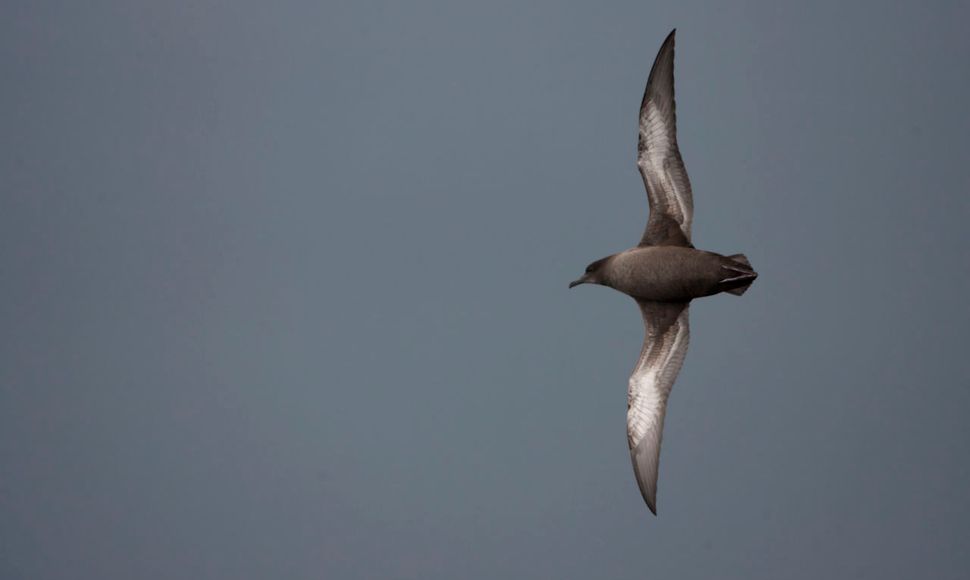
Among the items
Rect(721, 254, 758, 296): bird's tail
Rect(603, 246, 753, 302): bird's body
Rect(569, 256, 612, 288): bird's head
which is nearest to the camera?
Rect(721, 254, 758, 296): bird's tail

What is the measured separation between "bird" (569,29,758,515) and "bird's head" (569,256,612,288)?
0.08 metres

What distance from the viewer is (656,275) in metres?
8.86

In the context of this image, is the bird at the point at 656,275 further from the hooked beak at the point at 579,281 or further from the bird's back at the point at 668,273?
the hooked beak at the point at 579,281

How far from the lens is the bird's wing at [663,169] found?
29.7ft

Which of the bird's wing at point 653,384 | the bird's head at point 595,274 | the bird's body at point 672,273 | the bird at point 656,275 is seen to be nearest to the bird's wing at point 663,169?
the bird at point 656,275

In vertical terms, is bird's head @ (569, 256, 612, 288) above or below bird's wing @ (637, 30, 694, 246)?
below

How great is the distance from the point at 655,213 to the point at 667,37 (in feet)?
6.65

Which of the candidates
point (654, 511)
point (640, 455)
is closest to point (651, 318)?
point (640, 455)

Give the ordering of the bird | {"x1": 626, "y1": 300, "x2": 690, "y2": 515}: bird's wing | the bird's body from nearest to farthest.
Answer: the bird's body → the bird → {"x1": 626, "y1": 300, "x2": 690, "y2": 515}: bird's wing

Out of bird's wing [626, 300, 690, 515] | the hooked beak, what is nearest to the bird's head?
the hooked beak

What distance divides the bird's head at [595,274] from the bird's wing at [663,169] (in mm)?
595

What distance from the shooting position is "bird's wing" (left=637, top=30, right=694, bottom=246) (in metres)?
9.05

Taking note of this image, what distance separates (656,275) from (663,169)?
1339 mm

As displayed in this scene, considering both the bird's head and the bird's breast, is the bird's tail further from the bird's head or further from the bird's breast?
the bird's head
